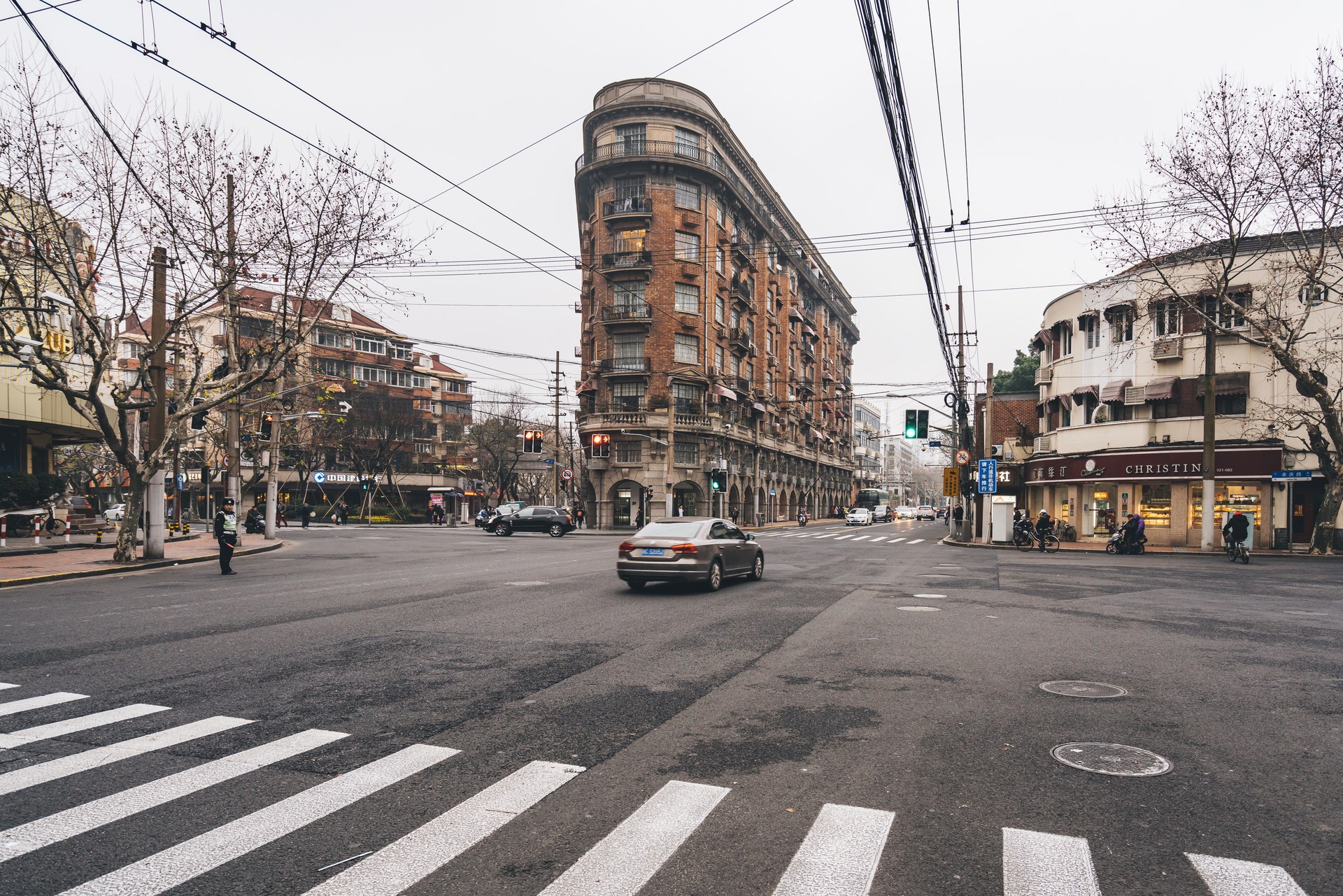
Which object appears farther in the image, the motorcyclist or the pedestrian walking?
the motorcyclist

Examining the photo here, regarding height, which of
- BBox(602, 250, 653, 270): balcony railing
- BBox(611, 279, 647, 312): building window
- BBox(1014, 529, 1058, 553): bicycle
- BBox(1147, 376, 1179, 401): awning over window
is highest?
BBox(602, 250, 653, 270): balcony railing

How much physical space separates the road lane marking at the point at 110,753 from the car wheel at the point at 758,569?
39.8 feet

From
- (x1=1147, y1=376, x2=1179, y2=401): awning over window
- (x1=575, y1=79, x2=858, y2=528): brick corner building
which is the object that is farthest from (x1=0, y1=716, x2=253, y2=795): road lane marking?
(x1=575, y1=79, x2=858, y2=528): brick corner building

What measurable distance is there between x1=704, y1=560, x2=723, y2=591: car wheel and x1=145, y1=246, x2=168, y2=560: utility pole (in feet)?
49.1

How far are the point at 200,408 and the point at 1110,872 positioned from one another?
75.0 ft

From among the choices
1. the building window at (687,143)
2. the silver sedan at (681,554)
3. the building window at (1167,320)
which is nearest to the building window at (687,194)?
the building window at (687,143)

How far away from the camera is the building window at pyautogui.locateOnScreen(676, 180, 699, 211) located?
2066 inches

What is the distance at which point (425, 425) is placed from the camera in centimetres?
7706

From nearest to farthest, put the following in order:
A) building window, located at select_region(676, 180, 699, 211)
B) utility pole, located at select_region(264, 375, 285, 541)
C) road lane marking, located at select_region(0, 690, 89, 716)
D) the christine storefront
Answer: road lane marking, located at select_region(0, 690, 89, 716)
the christine storefront
utility pole, located at select_region(264, 375, 285, 541)
building window, located at select_region(676, 180, 699, 211)

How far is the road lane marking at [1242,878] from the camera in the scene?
11.1 feet

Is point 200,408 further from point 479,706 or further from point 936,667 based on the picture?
point 936,667

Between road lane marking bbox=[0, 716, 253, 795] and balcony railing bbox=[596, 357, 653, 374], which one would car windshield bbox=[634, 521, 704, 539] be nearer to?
road lane marking bbox=[0, 716, 253, 795]

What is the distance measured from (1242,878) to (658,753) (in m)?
3.09

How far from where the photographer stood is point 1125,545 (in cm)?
2947
